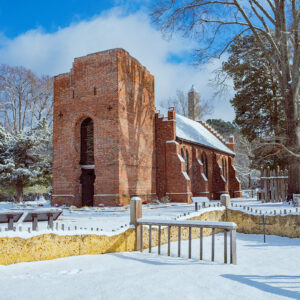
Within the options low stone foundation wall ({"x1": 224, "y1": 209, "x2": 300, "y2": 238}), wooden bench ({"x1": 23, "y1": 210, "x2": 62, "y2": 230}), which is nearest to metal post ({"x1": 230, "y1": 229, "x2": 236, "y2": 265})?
wooden bench ({"x1": 23, "y1": 210, "x2": 62, "y2": 230})

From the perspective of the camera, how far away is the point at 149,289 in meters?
5.04

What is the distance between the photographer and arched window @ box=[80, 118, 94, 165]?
22547 mm

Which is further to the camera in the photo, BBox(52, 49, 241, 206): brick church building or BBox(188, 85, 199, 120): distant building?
BBox(188, 85, 199, 120): distant building

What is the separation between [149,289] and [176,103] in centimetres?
4660

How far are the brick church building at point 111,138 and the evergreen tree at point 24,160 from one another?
4073 mm

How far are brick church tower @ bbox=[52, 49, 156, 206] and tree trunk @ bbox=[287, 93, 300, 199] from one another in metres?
9.63

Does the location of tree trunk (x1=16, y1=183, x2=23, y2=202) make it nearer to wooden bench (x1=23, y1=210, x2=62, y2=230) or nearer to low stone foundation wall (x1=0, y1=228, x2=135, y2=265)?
wooden bench (x1=23, y1=210, x2=62, y2=230)

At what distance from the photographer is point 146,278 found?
221 inches

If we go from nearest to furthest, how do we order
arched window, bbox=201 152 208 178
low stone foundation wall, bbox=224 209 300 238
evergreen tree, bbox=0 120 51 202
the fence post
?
the fence post → low stone foundation wall, bbox=224 209 300 238 → evergreen tree, bbox=0 120 51 202 → arched window, bbox=201 152 208 178

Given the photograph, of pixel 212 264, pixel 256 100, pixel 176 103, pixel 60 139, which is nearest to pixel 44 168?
pixel 60 139

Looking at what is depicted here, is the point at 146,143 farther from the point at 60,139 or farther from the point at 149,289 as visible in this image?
the point at 149,289

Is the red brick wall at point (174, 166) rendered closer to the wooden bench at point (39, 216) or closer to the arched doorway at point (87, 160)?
the arched doorway at point (87, 160)

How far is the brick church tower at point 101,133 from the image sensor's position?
2081cm

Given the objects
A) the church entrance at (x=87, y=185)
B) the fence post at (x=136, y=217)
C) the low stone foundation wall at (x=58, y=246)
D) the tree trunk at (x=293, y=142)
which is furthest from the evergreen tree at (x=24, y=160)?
the low stone foundation wall at (x=58, y=246)
